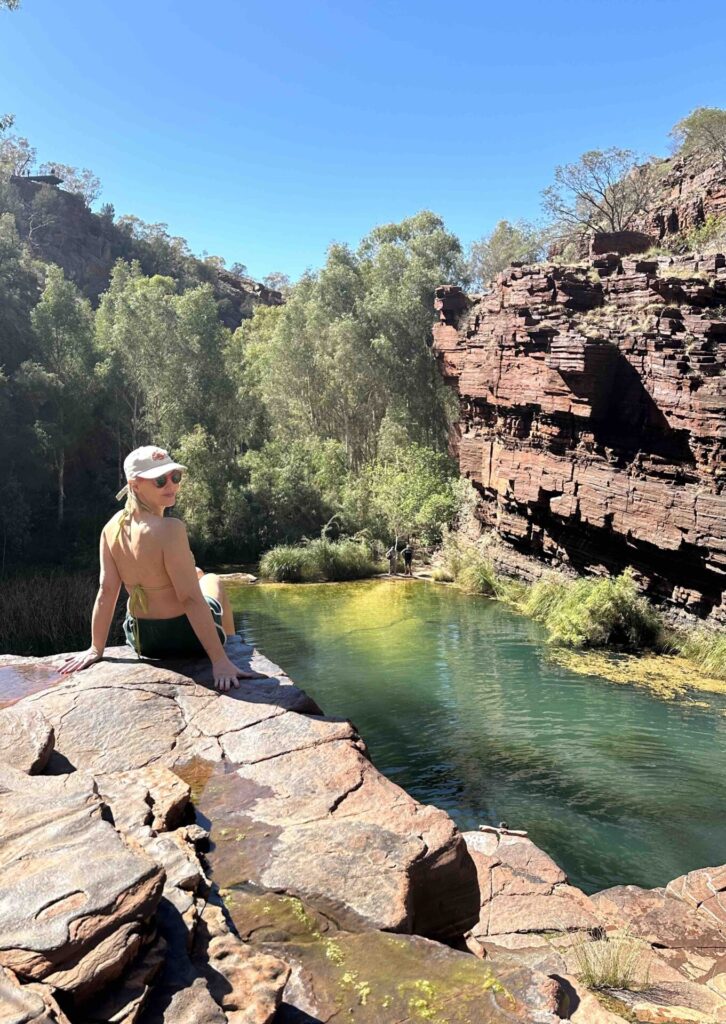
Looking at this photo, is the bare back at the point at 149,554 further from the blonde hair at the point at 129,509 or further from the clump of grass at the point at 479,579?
the clump of grass at the point at 479,579

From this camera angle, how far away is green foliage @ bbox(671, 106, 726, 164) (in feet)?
103

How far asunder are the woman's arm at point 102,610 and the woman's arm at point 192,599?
448 millimetres

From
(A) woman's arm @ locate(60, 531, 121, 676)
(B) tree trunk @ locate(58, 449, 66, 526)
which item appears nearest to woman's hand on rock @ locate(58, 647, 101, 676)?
(A) woman's arm @ locate(60, 531, 121, 676)

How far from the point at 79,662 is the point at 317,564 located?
58.1 ft

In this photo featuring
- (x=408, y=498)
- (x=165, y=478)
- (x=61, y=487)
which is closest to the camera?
(x=165, y=478)

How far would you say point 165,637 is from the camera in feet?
14.5

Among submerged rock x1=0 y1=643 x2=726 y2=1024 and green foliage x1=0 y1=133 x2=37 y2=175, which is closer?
submerged rock x1=0 y1=643 x2=726 y2=1024

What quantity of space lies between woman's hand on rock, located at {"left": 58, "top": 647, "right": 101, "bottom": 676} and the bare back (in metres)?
0.44

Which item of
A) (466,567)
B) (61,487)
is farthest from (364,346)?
(61,487)

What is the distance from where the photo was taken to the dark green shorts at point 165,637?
4379 mm

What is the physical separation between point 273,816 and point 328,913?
566 mm

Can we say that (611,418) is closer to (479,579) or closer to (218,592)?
(479,579)

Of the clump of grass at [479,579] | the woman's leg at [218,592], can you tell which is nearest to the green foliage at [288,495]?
the clump of grass at [479,579]

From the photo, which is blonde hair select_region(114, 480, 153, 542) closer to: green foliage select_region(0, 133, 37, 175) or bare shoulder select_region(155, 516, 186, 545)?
bare shoulder select_region(155, 516, 186, 545)
